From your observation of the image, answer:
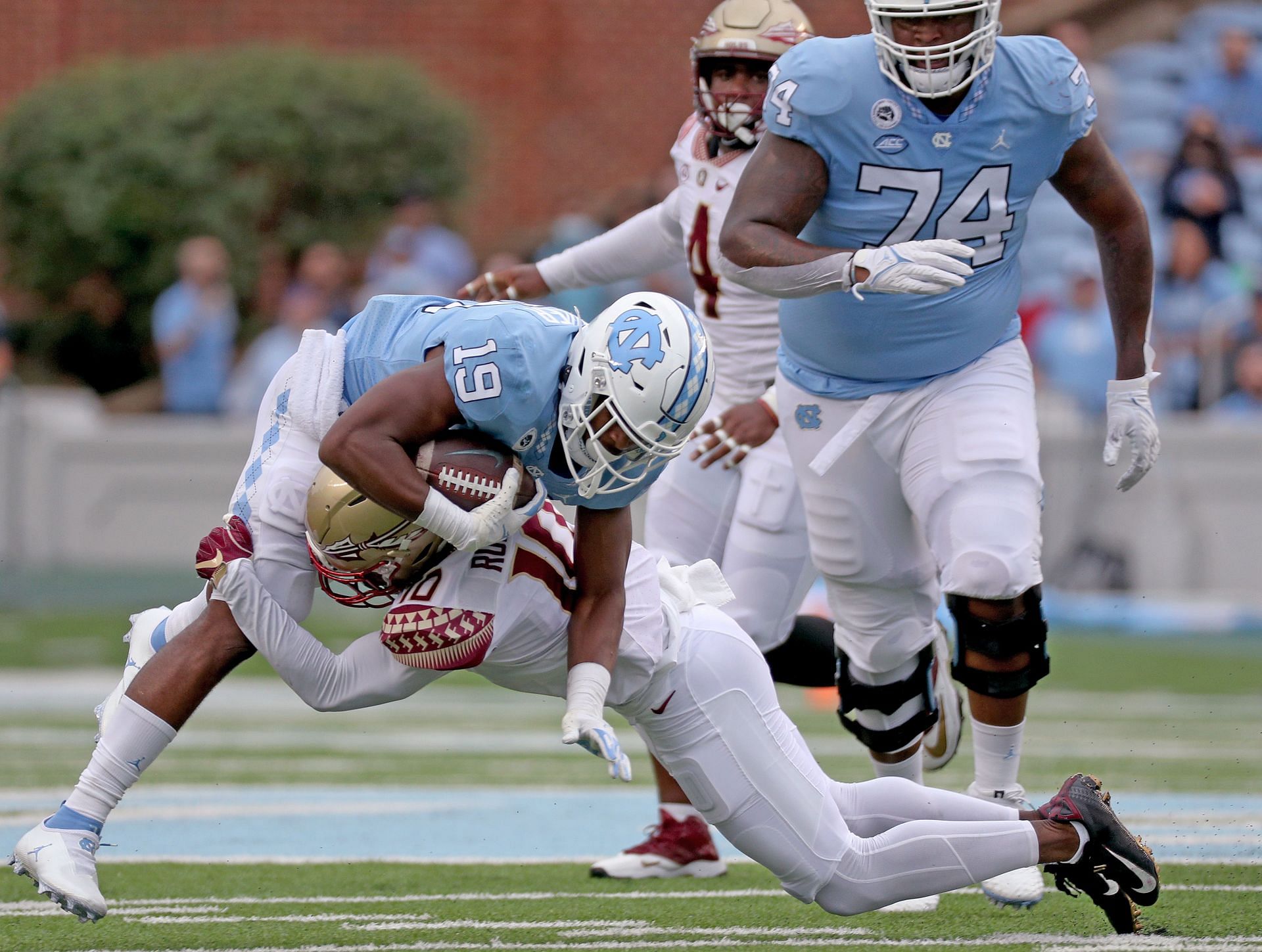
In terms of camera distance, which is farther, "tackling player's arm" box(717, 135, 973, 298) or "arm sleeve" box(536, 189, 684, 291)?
"arm sleeve" box(536, 189, 684, 291)

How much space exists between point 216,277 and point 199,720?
5.11m

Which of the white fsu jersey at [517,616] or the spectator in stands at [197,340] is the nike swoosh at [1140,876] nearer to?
the white fsu jersey at [517,616]

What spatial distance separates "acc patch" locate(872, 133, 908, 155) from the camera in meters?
4.34

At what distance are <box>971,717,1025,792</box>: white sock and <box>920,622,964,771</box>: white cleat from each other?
499 millimetres

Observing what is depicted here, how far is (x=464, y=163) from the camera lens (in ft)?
51.6

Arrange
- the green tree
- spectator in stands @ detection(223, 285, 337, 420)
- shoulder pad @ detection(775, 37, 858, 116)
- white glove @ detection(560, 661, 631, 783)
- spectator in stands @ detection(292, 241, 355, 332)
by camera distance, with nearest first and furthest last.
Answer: white glove @ detection(560, 661, 631, 783), shoulder pad @ detection(775, 37, 858, 116), spectator in stands @ detection(223, 285, 337, 420), spectator in stands @ detection(292, 241, 355, 332), the green tree

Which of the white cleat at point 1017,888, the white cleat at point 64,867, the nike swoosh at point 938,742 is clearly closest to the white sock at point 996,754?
the white cleat at point 1017,888

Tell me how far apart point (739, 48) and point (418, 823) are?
2.35 m

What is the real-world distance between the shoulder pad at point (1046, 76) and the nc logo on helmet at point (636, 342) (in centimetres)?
A: 114

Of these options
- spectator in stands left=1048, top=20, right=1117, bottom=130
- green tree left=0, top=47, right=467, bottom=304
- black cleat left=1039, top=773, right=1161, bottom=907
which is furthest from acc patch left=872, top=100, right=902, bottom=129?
green tree left=0, top=47, right=467, bottom=304

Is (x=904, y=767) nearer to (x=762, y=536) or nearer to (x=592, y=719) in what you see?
(x=762, y=536)

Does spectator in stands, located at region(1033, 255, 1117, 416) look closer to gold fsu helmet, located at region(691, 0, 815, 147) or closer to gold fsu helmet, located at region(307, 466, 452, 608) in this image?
gold fsu helmet, located at region(691, 0, 815, 147)

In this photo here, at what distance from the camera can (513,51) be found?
17016 millimetres

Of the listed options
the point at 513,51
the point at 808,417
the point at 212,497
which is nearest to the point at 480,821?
the point at 808,417
